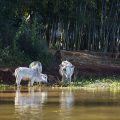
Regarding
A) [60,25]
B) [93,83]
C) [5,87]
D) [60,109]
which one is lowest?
[60,109]

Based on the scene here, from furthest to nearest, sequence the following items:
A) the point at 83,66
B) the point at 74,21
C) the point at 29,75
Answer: the point at 74,21 → the point at 83,66 → the point at 29,75

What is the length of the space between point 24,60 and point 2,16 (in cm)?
390

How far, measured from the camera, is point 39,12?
132 feet

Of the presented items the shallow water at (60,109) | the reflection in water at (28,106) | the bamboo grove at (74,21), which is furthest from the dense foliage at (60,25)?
the shallow water at (60,109)

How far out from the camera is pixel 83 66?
33938 mm

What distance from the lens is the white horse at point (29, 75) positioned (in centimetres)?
2623

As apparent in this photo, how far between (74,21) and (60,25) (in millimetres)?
1196

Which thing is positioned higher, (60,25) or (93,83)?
(60,25)

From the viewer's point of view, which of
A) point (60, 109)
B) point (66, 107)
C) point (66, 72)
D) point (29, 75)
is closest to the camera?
point (60, 109)

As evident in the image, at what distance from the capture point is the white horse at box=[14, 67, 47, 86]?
86.1ft

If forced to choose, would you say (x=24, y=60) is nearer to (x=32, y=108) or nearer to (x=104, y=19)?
(x=104, y=19)

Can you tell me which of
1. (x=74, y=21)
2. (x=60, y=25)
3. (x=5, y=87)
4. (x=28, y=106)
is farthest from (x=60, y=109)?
(x=60, y=25)

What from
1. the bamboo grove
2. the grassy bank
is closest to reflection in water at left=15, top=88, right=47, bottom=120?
the grassy bank

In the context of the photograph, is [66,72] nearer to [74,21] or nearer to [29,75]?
[29,75]
